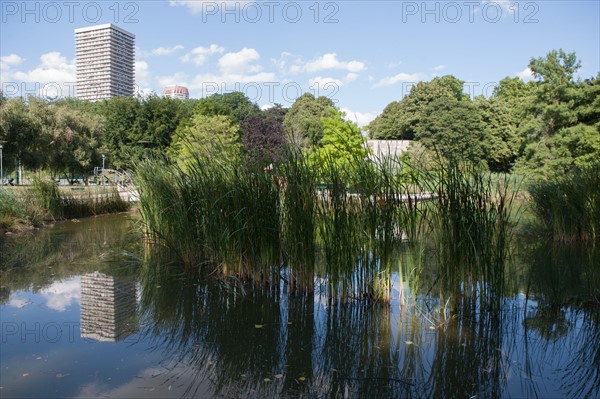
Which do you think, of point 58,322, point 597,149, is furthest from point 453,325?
point 597,149

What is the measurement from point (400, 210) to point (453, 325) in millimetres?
1099

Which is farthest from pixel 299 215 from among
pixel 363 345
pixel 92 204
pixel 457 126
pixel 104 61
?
pixel 104 61

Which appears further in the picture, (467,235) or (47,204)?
(47,204)

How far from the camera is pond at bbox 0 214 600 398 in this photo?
3045mm

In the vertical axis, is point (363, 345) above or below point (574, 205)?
below

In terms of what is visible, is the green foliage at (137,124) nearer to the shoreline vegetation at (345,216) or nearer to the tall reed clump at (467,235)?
the shoreline vegetation at (345,216)

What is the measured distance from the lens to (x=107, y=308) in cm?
466

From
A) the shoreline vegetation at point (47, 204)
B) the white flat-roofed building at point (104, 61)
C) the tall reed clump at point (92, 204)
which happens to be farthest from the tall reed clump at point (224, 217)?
the white flat-roofed building at point (104, 61)

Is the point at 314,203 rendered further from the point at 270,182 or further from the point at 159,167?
the point at 159,167

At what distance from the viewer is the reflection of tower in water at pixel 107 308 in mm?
4008

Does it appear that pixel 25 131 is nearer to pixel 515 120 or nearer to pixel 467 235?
pixel 467 235

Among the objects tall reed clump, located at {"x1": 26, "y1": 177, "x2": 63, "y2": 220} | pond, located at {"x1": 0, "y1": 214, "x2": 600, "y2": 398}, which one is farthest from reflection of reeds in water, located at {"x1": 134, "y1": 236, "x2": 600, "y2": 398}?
tall reed clump, located at {"x1": 26, "y1": 177, "x2": 63, "y2": 220}

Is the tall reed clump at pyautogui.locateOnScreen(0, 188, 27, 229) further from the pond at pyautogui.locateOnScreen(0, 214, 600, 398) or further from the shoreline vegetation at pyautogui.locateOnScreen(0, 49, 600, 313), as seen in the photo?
the pond at pyautogui.locateOnScreen(0, 214, 600, 398)

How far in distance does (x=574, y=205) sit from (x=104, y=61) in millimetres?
47545
